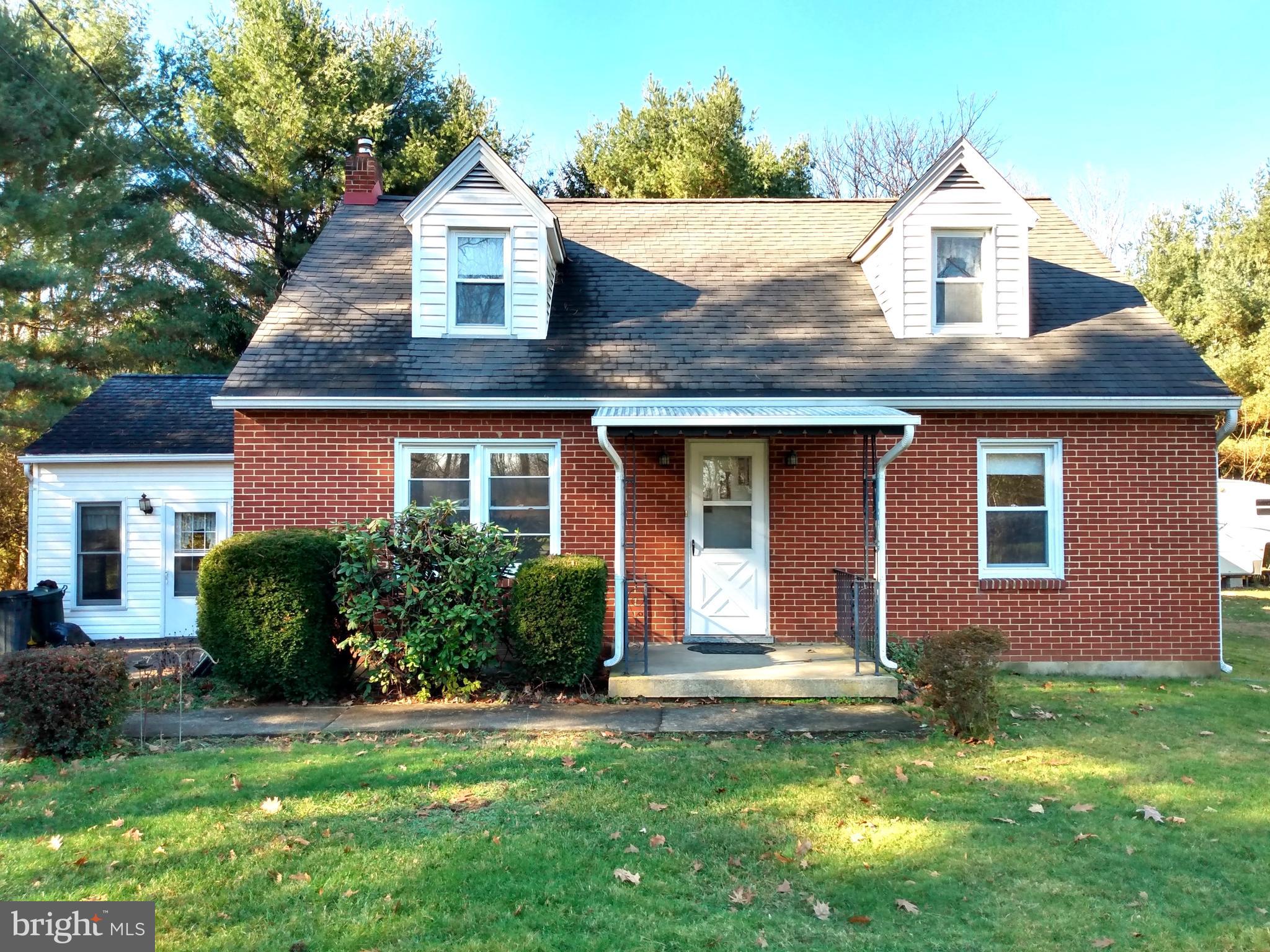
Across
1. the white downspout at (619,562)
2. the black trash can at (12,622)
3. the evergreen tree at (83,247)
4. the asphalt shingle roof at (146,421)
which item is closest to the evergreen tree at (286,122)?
the evergreen tree at (83,247)

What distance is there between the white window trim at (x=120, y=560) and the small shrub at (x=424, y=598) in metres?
6.76

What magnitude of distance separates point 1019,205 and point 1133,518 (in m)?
4.27

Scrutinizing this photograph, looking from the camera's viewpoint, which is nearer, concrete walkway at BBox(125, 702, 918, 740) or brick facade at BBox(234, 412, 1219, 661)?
concrete walkway at BBox(125, 702, 918, 740)

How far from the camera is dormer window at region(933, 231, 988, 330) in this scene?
1084 centimetres

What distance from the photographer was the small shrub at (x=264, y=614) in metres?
8.02

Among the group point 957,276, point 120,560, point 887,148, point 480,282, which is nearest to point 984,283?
point 957,276

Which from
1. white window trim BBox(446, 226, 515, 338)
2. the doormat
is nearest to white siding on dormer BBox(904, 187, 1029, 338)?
the doormat

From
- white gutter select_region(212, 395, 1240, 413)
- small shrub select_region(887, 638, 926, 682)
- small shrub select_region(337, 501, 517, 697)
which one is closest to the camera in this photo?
small shrub select_region(337, 501, 517, 697)

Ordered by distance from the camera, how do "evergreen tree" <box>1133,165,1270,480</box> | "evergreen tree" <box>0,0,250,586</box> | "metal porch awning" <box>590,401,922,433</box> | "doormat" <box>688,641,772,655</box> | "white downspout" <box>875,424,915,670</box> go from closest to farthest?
"metal porch awning" <box>590,401,922,433</box> → "white downspout" <box>875,424,915,670</box> → "doormat" <box>688,641,772,655</box> → "evergreen tree" <box>0,0,250,586</box> → "evergreen tree" <box>1133,165,1270,480</box>

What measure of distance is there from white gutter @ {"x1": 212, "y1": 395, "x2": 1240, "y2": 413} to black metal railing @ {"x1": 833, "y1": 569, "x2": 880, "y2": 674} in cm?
210

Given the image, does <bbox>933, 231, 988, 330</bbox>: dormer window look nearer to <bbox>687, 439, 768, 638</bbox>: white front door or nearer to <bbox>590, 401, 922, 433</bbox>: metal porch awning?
<bbox>590, 401, 922, 433</bbox>: metal porch awning

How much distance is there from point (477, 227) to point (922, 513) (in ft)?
22.3

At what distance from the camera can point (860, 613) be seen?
372 inches

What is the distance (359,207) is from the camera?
13289mm
